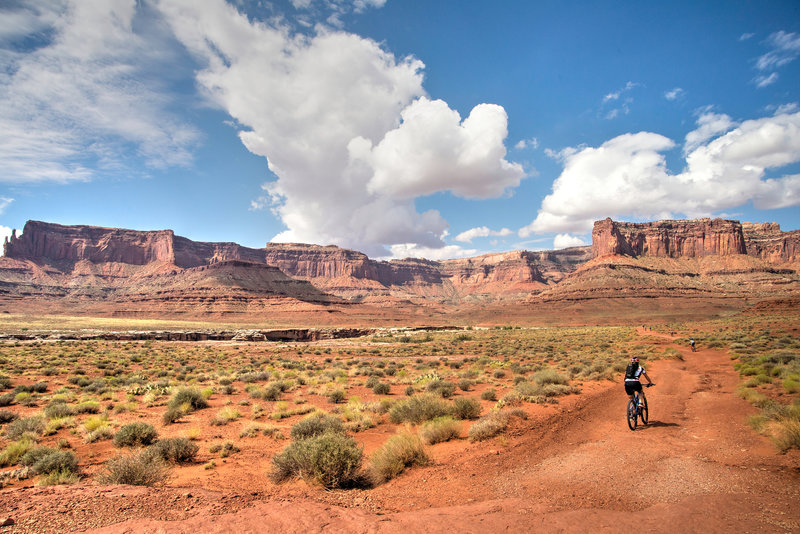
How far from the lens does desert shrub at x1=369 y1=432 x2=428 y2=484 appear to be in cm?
741

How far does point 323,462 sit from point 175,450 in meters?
4.14

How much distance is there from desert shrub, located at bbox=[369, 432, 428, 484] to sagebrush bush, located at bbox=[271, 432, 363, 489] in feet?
1.29

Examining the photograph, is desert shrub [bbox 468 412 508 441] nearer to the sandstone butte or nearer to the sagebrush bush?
the sagebrush bush

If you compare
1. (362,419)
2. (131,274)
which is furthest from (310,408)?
(131,274)

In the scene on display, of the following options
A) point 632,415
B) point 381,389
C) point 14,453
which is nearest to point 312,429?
point 14,453

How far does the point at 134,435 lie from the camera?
31.9 ft

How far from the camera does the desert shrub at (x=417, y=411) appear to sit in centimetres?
1131

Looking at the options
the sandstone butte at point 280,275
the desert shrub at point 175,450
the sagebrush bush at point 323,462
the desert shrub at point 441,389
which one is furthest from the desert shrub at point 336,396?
the sandstone butte at point 280,275

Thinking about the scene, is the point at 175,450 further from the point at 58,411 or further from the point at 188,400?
the point at 58,411

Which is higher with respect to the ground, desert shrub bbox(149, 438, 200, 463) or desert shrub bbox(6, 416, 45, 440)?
desert shrub bbox(149, 438, 200, 463)

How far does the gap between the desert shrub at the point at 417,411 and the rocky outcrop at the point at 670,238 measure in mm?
157760

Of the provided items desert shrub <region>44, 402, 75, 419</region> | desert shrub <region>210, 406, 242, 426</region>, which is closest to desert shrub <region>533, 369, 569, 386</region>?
desert shrub <region>210, 406, 242, 426</region>

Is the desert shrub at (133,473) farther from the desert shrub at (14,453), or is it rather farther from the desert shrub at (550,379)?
the desert shrub at (550,379)

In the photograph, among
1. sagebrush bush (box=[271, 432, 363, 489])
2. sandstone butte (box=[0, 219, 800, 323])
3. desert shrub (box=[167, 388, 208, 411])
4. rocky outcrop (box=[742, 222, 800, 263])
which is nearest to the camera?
sagebrush bush (box=[271, 432, 363, 489])
